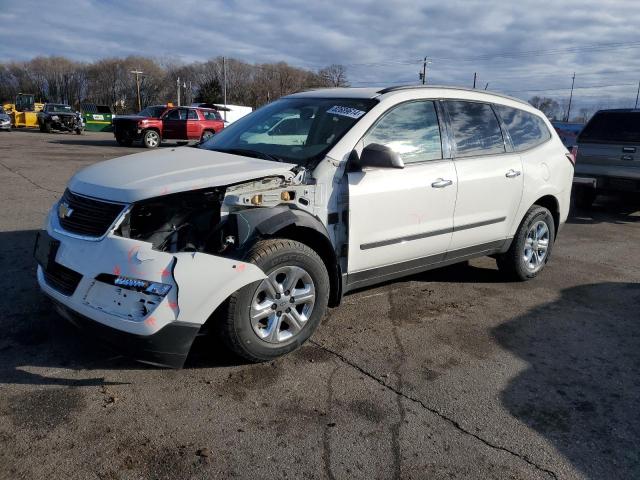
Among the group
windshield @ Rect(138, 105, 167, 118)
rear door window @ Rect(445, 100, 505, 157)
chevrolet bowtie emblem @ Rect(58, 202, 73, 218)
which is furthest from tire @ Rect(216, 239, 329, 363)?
windshield @ Rect(138, 105, 167, 118)

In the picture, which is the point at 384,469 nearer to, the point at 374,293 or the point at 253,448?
the point at 253,448

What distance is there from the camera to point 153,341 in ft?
9.64

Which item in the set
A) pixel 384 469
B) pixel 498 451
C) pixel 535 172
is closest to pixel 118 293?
pixel 384 469

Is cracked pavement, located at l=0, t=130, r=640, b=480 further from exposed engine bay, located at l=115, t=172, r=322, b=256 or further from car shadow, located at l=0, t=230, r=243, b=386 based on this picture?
exposed engine bay, located at l=115, t=172, r=322, b=256

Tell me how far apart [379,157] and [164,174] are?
1.44 meters

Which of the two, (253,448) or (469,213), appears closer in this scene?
(253,448)

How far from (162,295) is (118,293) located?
10.0 inches

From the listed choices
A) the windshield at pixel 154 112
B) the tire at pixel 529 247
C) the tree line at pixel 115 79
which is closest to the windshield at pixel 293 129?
the tire at pixel 529 247

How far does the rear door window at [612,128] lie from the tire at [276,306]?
25.4ft

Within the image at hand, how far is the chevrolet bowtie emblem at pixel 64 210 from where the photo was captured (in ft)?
11.0

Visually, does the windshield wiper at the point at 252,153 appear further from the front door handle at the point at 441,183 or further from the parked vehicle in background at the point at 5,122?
the parked vehicle in background at the point at 5,122

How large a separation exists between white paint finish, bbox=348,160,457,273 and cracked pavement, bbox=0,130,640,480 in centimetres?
59

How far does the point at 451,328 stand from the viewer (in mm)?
4270

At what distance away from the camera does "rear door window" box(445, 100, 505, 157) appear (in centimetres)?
456
